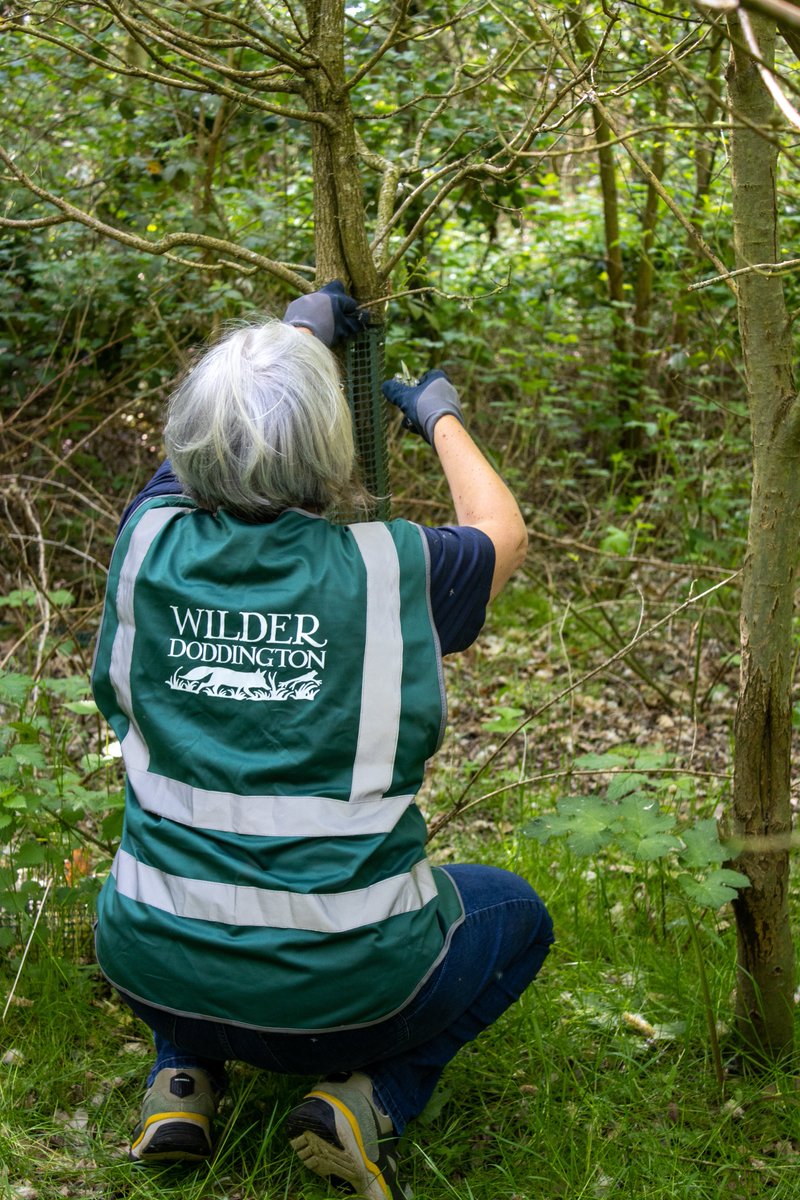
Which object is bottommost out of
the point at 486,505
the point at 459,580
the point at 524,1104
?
the point at 524,1104

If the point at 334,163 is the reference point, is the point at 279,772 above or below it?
below

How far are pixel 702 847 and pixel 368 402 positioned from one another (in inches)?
44.2

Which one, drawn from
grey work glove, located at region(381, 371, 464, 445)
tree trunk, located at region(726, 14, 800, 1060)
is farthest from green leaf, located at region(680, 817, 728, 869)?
grey work glove, located at region(381, 371, 464, 445)

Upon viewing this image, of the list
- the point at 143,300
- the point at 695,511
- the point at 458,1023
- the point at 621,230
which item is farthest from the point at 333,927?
the point at 621,230

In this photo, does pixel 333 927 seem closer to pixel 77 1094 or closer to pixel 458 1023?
pixel 458 1023

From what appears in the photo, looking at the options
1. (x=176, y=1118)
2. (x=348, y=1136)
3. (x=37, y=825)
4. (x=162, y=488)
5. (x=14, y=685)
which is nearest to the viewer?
(x=348, y=1136)

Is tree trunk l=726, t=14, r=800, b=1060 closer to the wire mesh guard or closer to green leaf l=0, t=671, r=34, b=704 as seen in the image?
the wire mesh guard

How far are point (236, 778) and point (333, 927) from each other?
27cm

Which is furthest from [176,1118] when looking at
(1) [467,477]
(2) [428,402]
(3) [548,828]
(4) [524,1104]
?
(2) [428,402]

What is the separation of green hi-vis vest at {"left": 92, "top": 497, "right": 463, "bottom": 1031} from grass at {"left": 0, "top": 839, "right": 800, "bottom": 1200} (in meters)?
0.45

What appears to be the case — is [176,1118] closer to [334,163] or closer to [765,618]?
[765,618]

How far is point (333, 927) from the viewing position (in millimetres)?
1646

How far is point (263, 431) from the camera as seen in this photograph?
175 centimetres

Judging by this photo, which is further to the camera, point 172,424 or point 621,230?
point 621,230
